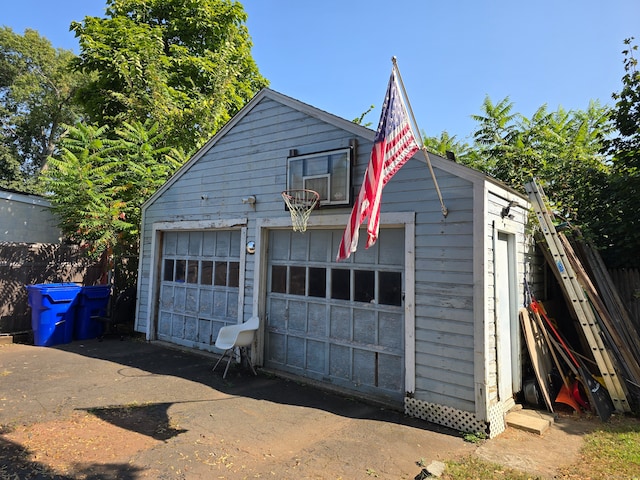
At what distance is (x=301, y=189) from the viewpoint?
600 centimetres

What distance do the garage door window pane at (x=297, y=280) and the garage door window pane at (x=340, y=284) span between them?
0.57 meters

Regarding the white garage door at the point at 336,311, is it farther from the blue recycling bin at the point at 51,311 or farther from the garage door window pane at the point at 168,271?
the blue recycling bin at the point at 51,311

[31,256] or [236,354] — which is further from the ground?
[31,256]

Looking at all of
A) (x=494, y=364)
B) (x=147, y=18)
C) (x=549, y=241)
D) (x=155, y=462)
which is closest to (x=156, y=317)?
(x=155, y=462)

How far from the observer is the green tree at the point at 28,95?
23547mm

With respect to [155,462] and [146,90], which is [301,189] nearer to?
[155,462]

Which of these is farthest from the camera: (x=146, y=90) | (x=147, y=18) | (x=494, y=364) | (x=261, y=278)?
(x=147, y=18)

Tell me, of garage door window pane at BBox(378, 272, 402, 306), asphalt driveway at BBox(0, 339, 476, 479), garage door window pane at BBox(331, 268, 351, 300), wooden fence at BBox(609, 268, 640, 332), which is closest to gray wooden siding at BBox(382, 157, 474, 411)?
garage door window pane at BBox(378, 272, 402, 306)

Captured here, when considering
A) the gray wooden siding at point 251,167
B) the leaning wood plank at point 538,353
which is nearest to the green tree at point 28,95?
the gray wooden siding at point 251,167

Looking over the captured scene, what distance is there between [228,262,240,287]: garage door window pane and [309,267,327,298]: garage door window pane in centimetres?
174

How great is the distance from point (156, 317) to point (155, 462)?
5.49 meters

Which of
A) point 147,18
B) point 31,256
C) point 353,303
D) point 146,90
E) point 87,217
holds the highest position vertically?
point 147,18

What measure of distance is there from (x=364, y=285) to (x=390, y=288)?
1.39ft

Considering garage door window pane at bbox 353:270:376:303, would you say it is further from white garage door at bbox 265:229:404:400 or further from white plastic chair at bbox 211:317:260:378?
white plastic chair at bbox 211:317:260:378
